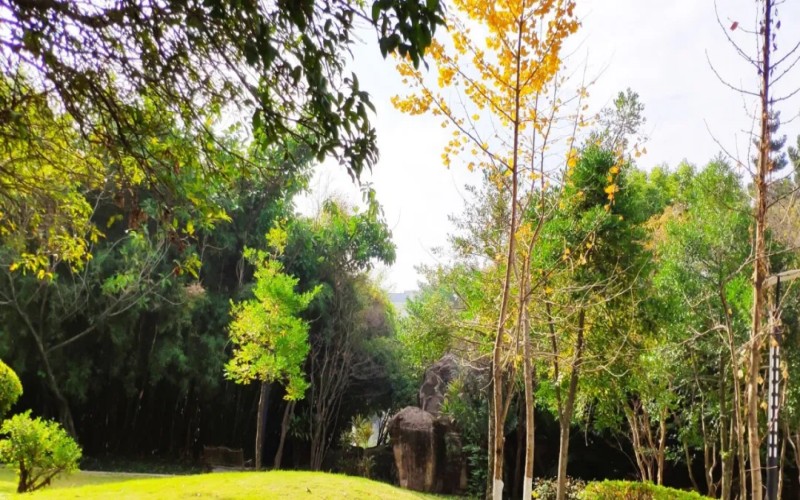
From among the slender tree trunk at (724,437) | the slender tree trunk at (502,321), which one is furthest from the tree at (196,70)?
the slender tree trunk at (724,437)

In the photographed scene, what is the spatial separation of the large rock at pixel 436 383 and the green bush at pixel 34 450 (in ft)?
31.9

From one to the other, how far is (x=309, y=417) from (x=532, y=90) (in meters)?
13.6

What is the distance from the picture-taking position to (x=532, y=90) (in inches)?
252

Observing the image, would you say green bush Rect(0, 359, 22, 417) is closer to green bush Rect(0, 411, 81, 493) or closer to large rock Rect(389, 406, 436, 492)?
green bush Rect(0, 411, 81, 493)

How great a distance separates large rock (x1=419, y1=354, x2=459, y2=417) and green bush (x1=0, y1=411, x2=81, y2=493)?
9716 millimetres

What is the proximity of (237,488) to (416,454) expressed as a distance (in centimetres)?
886

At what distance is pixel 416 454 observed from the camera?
16031 mm

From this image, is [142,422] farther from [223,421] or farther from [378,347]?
[378,347]

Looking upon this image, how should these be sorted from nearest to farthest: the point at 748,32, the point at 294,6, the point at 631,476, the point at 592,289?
the point at 294,6 → the point at 748,32 → the point at 592,289 → the point at 631,476

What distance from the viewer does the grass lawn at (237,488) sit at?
7215 millimetres

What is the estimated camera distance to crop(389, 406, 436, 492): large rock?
1597 centimetres

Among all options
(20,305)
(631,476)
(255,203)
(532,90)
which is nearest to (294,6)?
(532,90)

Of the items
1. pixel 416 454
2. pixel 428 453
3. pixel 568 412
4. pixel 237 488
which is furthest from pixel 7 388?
pixel 428 453

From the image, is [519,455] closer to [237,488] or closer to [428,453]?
[428,453]
